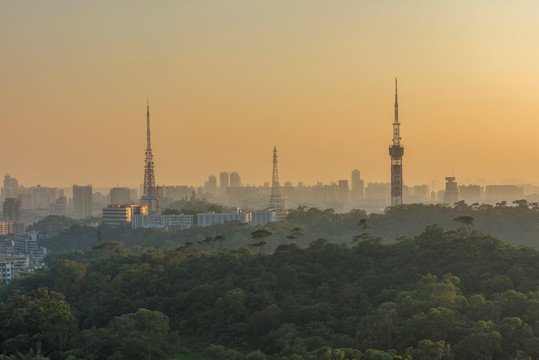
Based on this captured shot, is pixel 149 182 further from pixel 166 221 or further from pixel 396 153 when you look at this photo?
pixel 396 153

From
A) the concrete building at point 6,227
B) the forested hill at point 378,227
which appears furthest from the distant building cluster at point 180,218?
the concrete building at point 6,227

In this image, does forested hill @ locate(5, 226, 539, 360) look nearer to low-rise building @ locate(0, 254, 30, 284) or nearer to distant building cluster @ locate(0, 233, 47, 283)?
low-rise building @ locate(0, 254, 30, 284)

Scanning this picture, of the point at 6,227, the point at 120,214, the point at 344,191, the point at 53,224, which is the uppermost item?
the point at 344,191


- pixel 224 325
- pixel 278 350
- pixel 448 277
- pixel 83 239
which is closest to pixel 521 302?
pixel 448 277

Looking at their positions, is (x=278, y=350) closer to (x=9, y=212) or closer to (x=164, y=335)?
(x=164, y=335)

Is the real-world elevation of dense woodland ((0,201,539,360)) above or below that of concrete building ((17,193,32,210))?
below

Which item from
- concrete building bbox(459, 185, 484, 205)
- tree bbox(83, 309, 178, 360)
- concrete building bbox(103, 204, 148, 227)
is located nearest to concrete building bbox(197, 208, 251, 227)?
concrete building bbox(103, 204, 148, 227)

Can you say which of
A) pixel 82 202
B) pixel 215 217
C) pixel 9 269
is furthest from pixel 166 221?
pixel 82 202
